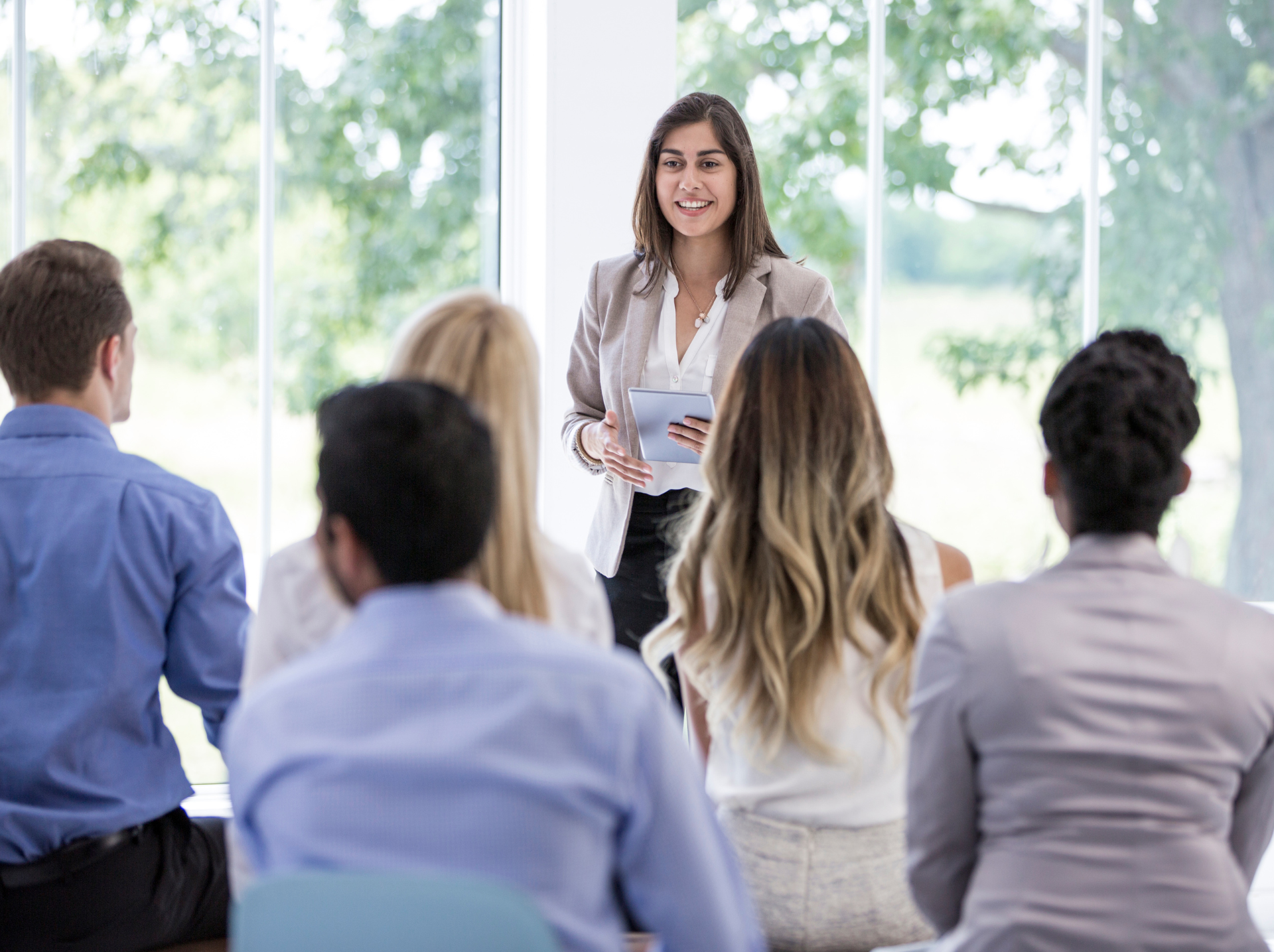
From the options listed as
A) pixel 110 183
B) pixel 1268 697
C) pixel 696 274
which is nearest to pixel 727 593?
pixel 1268 697

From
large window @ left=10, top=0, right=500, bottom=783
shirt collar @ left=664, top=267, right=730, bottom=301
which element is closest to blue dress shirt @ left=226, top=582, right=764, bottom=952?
shirt collar @ left=664, top=267, right=730, bottom=301

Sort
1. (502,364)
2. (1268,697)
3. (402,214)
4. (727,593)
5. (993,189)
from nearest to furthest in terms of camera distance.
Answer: (1268,697) → (502,364) → (727,593) → (402,214) → (993,189)

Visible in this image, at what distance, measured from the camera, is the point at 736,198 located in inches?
102

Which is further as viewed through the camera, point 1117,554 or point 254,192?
point 254,192

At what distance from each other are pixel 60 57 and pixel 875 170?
2.10 metres

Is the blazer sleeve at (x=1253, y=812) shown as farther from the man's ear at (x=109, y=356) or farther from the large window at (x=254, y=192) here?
the large window at (x=254, y=192)

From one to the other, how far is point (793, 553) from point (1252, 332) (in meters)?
2.67

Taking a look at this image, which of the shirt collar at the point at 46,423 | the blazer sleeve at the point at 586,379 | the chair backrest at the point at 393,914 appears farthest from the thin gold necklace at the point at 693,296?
the chair backrest at the point at 393,914

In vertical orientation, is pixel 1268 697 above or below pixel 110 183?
below

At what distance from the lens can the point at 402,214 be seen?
323 centimetres

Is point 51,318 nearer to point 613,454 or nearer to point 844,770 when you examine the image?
point 613,454

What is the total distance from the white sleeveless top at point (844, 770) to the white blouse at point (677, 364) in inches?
39.1

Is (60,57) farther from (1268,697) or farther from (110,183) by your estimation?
(1268,697)

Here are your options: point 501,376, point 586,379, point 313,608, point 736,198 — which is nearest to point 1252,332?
point 736,198
